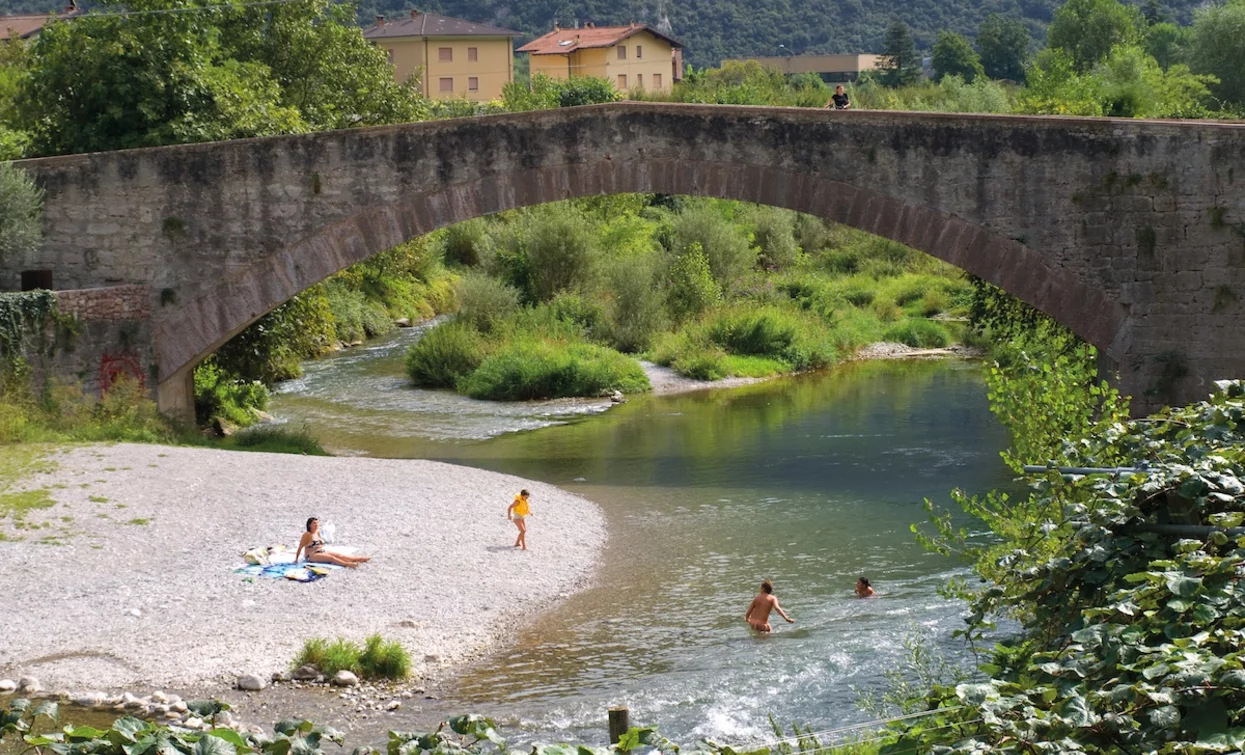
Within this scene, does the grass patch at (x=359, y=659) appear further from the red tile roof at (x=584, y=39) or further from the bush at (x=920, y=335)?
the red tile roof at (x=584, y=39)

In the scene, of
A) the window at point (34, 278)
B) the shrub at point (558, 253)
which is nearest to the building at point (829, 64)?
the shrub at point (558, 253)

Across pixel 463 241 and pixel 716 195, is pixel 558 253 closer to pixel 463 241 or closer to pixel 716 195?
pixel 463 241

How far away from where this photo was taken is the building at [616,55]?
236 ft

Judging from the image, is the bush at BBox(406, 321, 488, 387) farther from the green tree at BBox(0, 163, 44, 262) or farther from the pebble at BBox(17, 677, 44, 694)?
the pebble at BBox(17, 677, 44, 694)

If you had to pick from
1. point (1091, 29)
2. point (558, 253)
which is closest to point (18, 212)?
point (558, 253)

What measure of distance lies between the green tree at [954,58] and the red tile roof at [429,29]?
2248 centimetres

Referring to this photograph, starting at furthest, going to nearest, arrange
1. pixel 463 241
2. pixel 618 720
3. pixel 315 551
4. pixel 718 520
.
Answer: pixel 463 241, pixel 718 520, pixel 315 551, pixel 618 720

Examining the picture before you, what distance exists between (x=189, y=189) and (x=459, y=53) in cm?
5123

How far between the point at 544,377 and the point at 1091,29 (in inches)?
1605

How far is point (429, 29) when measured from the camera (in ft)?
225

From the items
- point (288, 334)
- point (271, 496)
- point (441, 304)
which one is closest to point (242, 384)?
point (288, 334)

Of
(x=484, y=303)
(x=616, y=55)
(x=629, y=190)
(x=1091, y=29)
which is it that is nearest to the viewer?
(x=629, y=190)

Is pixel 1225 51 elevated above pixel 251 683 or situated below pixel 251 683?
above

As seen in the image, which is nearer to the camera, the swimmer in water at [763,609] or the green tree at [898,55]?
the swimmer in water at [763,609]
